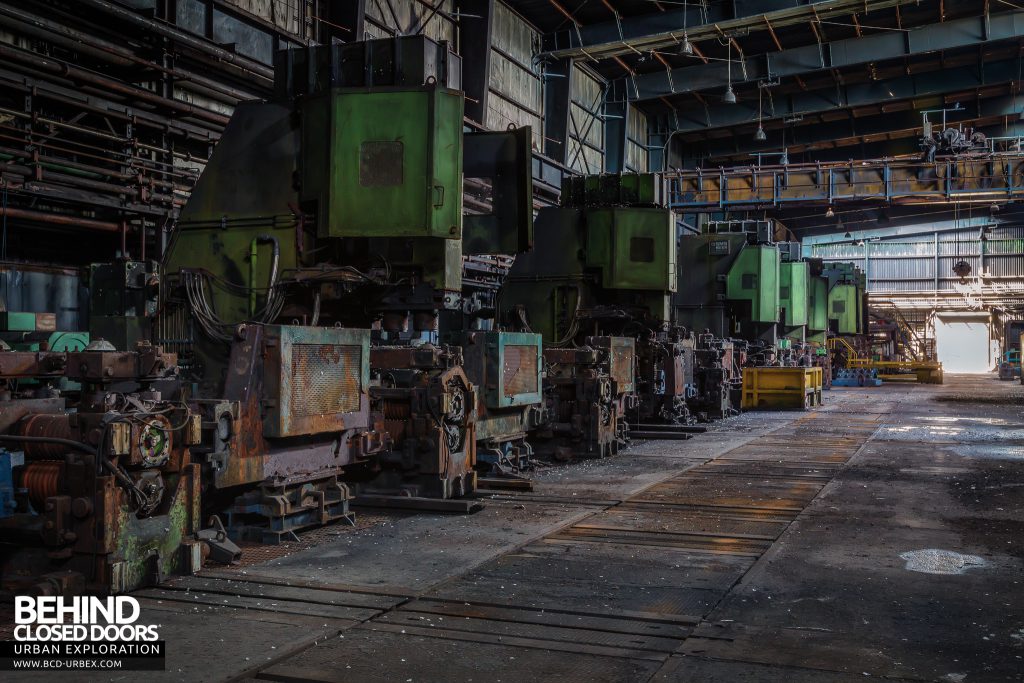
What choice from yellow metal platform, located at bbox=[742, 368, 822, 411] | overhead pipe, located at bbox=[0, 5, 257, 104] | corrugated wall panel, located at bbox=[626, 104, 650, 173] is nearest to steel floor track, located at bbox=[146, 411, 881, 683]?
overhead pipe, located at bbox=[0, 5, 257, 104]

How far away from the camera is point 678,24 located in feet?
63.5

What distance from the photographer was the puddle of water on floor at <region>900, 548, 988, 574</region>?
475 cm

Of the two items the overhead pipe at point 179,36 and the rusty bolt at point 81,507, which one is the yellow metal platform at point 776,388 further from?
the rusty bolt at point 81,507

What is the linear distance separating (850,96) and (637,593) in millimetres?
23631

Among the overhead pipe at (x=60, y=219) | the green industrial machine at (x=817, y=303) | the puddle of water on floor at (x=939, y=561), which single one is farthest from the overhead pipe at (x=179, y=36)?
the green industrial machine at (x=817, y=303)

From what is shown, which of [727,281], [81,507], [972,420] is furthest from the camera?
[727,281]

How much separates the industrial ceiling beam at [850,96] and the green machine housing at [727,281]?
9008 mm

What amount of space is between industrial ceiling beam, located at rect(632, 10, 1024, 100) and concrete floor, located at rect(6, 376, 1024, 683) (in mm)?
16112

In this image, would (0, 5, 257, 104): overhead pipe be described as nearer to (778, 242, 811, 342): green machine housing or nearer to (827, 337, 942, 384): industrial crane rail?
(778, 242, 811, 342): green machine housing

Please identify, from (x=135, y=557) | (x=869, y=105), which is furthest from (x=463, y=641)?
(x=869, y=105)

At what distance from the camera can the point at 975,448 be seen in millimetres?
10562

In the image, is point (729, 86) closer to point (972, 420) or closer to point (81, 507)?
point (972, 420)

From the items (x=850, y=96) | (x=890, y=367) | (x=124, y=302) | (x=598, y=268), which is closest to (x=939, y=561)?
(x=124, y=302)

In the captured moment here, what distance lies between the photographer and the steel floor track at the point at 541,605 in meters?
3.26
